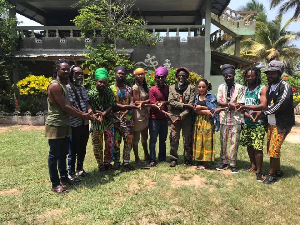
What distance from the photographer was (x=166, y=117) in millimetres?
4547

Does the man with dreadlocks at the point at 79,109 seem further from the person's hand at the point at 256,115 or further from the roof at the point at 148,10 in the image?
the roof at the point at 148,10

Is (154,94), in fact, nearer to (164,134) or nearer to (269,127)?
(164,134)

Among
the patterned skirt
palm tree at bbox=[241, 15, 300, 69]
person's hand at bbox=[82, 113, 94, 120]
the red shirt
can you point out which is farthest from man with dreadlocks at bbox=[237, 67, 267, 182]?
palm tree at bbox=[241, 15, 300, 69]

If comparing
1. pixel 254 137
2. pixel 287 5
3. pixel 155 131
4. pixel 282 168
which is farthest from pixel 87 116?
pixel 287 5

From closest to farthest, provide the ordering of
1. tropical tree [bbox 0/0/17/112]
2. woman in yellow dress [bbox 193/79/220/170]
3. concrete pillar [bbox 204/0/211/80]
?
woman in yellow dress [bbox 193/79/220/170]
tropical tree [bbox 0/0/17/112]
concrete pillar [bbox 204/0/211/80]

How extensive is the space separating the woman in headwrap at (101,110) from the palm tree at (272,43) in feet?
65.8

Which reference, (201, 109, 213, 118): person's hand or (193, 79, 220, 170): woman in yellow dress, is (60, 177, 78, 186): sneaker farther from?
(201, 109, 213, 118): person's hand

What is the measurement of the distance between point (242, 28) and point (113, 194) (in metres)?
11.9

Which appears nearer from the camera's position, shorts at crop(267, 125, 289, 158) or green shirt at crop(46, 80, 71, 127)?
green shirt at crop(46, 80, 71, 127)

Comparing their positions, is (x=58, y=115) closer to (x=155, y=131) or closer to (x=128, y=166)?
(x=128, y=166)

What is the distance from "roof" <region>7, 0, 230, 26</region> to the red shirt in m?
8.72

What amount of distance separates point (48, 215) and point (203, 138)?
263 centimetres

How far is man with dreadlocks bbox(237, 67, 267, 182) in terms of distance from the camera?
12.9 feet

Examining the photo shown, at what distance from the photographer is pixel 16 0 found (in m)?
10.8
